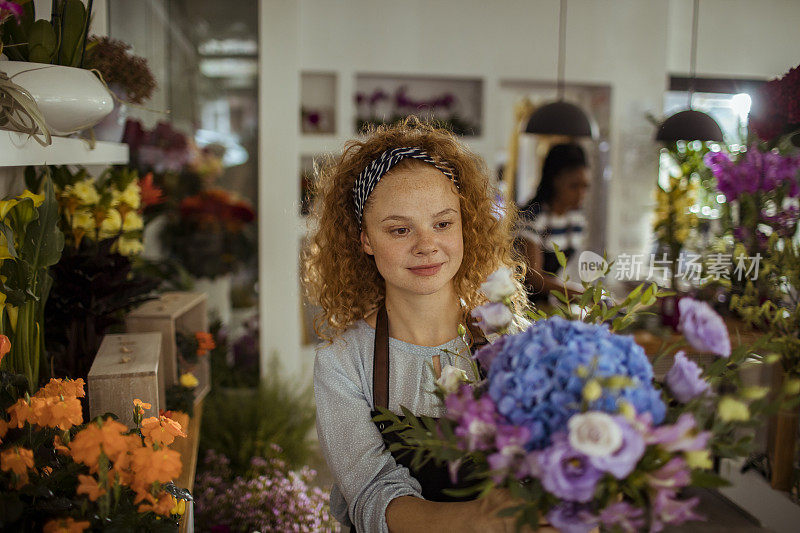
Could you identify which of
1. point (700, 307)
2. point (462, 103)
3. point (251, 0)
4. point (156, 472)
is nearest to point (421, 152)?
point (700, 307)

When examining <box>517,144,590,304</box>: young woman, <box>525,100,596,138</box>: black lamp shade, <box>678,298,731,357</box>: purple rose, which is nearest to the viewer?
<box>678,298,731,357</box>: purple rose

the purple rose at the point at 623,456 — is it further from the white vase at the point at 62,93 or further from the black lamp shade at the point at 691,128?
the black lamp shade at the point at 691,128

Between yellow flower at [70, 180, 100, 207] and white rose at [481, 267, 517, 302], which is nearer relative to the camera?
white rose at [481, 267, 517, 302]

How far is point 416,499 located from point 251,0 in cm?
293

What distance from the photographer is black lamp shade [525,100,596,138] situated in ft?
10.9

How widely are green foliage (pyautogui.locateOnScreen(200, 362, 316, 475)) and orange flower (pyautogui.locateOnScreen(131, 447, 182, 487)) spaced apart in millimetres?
1849

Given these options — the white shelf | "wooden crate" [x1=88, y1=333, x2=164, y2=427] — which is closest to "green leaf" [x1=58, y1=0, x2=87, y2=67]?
the white shelf

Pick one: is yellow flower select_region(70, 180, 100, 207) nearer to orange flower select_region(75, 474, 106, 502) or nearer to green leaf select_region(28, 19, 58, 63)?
green leaf select_region(28, 19, 58, 63)

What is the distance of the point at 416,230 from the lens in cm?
137

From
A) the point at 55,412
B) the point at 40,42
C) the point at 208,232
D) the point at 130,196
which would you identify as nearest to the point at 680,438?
the point at 55,412

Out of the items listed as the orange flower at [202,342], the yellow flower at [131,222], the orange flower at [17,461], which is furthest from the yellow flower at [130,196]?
the orange flower at [17,461]

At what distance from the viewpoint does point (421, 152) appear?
143 centimetres

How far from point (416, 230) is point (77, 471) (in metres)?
0.74

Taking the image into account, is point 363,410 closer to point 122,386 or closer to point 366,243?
point 366,243
